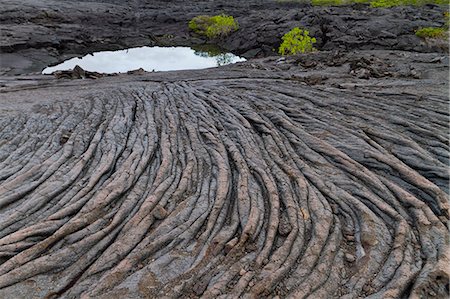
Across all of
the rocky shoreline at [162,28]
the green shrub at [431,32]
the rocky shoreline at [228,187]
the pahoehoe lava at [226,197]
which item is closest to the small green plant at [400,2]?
the rocky shoreline at [162,28]

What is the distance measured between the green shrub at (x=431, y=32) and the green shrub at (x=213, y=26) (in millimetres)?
17993

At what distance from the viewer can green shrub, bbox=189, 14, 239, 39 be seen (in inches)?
1535

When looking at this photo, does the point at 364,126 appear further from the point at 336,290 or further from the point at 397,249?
the point at 336,290

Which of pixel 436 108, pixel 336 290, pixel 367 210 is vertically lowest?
pixel 336 290

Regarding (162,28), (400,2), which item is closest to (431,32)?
(400,2)

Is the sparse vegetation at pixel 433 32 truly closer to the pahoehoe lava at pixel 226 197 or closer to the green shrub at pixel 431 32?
the green shrub at pixel 431 32

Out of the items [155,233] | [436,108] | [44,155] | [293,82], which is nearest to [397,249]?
[155,233]

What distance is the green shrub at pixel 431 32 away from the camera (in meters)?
27.2

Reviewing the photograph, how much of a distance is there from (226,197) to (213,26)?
3561cm

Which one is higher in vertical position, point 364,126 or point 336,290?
point 364,126

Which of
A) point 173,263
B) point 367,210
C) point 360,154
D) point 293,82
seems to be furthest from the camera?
point 293,82

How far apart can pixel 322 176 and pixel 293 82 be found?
7.17 meters

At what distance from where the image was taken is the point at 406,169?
7.63m

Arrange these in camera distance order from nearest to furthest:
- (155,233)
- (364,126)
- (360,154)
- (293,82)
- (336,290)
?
1. (336,290)
2. (155,233)
3. (360,154)
4. (364,126)
5. (293,82)
